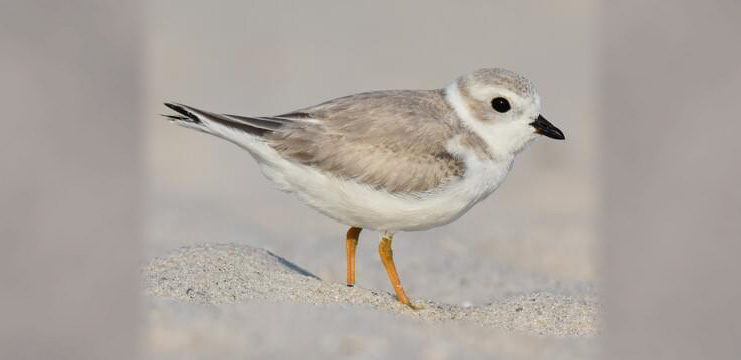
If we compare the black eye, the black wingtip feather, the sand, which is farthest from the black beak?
the black wingtip feather

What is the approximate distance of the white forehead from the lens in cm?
596

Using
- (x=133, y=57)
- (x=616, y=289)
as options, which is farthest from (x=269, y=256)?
(x=133, y=57)

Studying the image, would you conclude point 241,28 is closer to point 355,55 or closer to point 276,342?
point 355,55

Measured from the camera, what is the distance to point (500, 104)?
6.00 metres

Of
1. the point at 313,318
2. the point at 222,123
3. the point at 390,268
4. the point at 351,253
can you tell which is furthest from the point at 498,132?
the point at 313,318

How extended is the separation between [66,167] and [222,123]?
13.5 ft

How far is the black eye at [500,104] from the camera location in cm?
599

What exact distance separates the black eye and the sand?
105cm

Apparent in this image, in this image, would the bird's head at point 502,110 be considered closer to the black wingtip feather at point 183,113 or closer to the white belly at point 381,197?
the white belly at point 381,197

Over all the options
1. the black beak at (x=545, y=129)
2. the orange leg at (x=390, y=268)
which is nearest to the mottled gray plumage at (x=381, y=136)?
the black beak at (x=545, y=129)

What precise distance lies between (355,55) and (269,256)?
233 inches

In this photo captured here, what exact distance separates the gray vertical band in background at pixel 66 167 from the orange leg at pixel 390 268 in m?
1.32

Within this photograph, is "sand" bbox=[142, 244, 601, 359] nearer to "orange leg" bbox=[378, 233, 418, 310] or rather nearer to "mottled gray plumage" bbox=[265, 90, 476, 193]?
"orange leg" bbox=[378, 233, 418, 310]

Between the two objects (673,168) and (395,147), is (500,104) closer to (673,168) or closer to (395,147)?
(395,147)
